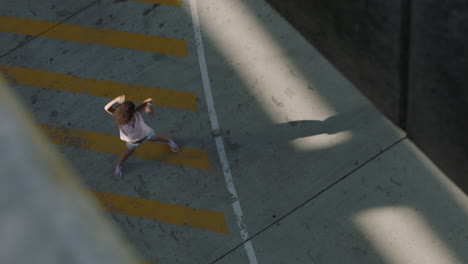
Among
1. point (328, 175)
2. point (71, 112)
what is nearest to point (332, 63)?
point (328, 175)

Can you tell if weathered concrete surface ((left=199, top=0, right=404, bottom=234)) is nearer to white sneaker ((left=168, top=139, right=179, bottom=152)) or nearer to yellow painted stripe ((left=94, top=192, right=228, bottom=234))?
yellow painted stripe ((left=94, top=192, right=228, bottom=234))

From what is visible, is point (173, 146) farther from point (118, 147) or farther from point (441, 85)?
point (441, 85)

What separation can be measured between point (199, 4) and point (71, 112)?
2724mm

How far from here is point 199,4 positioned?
935cm

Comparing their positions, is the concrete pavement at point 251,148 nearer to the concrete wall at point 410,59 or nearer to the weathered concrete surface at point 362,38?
the weathered concrete surface at point 362,38

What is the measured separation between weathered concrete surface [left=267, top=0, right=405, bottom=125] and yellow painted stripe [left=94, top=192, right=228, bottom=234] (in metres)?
2.56

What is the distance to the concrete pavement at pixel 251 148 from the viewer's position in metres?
6.79

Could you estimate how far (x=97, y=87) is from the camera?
28.8ft

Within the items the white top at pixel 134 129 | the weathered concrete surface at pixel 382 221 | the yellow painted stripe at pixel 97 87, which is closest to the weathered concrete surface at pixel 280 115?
the weathered concrete surface at pixel 382 221

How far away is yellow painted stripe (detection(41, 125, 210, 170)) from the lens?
307 inches

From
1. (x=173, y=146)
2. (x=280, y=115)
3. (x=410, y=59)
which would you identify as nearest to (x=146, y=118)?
(x=173, y=146)

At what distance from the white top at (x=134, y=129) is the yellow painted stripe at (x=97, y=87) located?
1304 mm

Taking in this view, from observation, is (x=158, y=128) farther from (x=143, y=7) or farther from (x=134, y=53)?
(x=143, y=7)

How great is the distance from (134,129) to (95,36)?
305 centimetres
